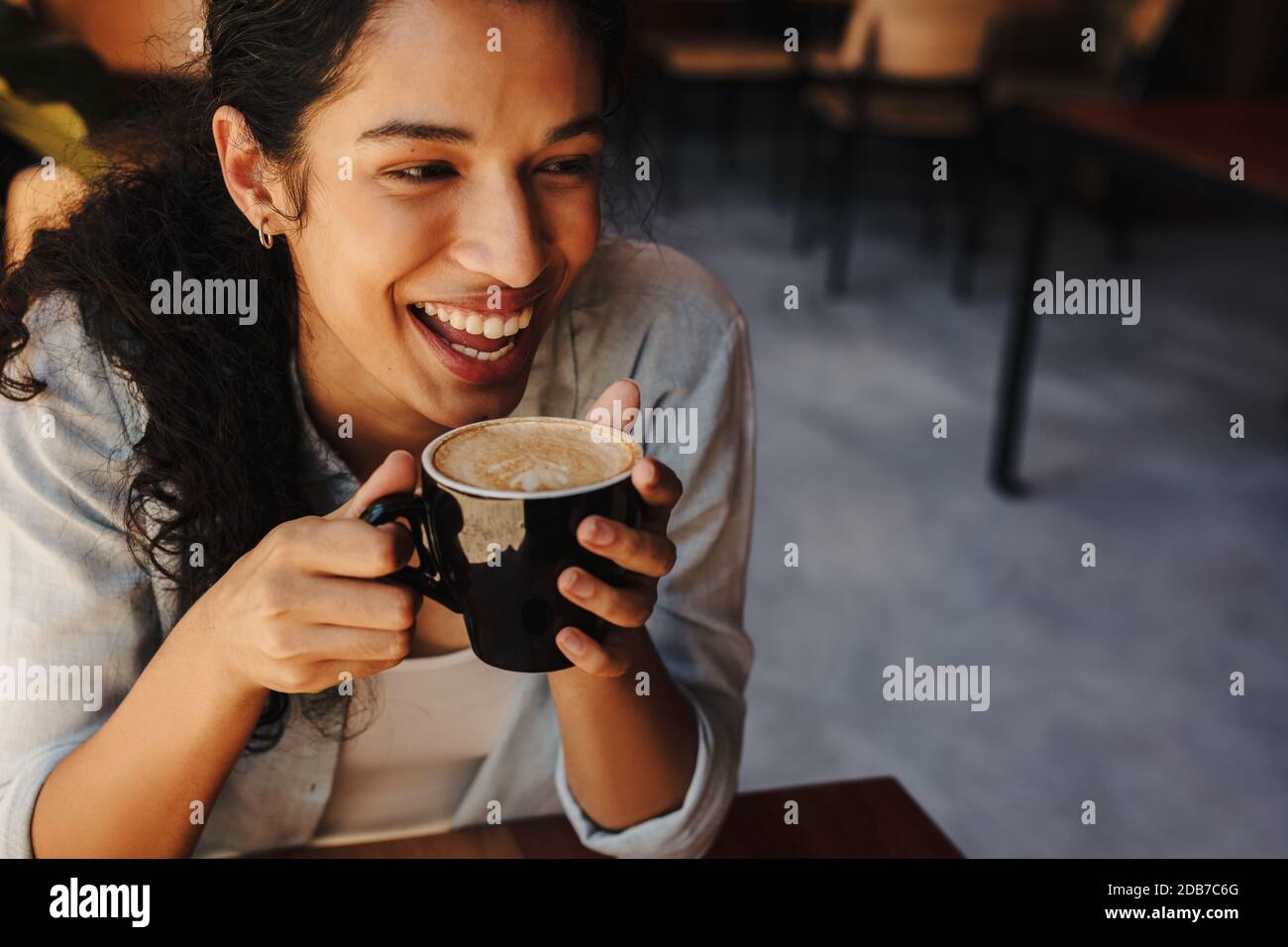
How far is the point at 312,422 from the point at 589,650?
23cm

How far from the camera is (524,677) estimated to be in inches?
27.7

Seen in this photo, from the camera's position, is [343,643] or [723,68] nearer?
[343,643]

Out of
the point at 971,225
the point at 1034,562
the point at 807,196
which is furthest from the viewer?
the point at 807,196

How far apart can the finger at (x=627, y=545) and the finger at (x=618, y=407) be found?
0.23ft

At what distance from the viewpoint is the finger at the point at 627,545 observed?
43 cm

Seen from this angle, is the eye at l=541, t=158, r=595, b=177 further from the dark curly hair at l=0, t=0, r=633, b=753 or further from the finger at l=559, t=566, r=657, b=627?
the finger at l=559, t=566, r=657, b=627

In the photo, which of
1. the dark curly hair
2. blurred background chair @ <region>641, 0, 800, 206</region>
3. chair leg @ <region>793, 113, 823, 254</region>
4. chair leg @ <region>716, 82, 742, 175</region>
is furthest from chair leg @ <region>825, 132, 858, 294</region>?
the dark curly hair

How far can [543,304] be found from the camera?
566mm

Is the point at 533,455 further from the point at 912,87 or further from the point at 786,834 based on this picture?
the point at 912,87

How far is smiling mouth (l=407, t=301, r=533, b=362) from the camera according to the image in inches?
21.1

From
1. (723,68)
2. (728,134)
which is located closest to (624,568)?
(723,68)

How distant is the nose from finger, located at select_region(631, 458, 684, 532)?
0.35 feet
